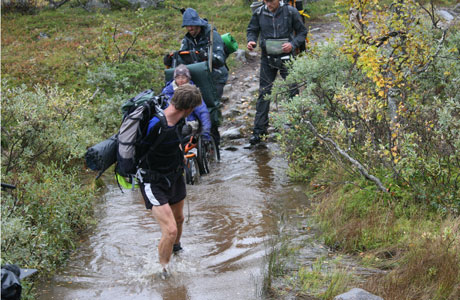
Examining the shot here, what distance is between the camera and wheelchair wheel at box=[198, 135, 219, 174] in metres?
8.55

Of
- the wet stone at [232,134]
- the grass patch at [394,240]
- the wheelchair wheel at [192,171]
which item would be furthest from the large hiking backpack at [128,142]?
the wet stone at [232,134]

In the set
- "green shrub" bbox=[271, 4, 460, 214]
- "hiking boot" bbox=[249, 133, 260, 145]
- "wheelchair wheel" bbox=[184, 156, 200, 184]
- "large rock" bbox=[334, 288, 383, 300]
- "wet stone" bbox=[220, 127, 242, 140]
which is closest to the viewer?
"large rock" bbox=[334, 288, 383, 300]

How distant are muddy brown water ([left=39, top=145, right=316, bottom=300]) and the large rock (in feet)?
2.84

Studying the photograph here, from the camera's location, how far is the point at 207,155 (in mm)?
9266

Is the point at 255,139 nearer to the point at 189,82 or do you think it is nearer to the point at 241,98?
the point at 189,82

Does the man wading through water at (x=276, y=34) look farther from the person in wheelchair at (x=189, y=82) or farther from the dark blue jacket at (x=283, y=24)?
the person in wheelchair at (x=189, y=82)

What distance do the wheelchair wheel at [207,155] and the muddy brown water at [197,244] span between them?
204mm

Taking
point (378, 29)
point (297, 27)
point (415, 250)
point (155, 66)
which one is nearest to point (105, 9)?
point (155, 66)

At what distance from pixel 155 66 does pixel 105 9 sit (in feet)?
27.9

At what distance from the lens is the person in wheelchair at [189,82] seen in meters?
7.84

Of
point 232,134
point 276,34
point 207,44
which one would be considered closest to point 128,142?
point 207,44

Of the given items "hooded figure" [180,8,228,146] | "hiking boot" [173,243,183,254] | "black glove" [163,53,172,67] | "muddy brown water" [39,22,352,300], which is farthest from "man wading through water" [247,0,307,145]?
"hiking boot" [173,243,183,254]

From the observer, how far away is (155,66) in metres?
14.0

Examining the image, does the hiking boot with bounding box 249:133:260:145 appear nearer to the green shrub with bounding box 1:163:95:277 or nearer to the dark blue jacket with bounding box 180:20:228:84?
the dark blue jacket with bounding box 180:20:228:84
